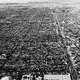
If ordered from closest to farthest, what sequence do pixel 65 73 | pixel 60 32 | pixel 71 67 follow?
pixel 65 73 < pixel 71 67 < pixel 60 32

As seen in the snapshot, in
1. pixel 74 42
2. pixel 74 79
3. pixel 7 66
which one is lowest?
pixel 74 79

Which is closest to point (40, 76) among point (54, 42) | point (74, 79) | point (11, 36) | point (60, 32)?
point (74, 79)

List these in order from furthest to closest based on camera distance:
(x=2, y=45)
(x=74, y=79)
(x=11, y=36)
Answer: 1. (x=11, y=36)
2. (x=2, y=45)
3. (x=74, y=79)

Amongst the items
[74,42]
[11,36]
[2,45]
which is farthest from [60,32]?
[2,45]

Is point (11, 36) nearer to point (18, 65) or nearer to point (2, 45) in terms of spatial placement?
point (2, 45)

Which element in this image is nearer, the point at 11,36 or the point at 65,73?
the point at 65,73

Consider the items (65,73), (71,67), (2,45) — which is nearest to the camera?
(65,73)

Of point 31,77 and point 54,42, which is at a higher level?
point 54,42

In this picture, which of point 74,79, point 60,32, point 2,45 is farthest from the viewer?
point 60,32

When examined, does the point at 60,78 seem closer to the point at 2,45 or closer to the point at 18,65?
the point at 18,65
